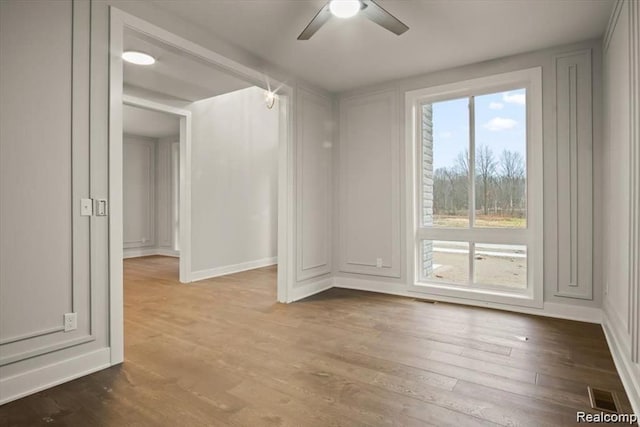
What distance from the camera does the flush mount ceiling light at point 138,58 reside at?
3.64 metres

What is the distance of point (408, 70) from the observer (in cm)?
416

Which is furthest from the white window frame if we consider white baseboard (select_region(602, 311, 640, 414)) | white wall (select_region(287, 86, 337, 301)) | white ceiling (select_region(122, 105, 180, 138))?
white ceiling (select_region(122, 105, 180, 138))

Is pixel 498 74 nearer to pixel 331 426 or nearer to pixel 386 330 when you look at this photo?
pixel 386 330

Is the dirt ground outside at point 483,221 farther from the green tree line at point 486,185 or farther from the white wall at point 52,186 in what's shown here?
the white wall at point 52,186

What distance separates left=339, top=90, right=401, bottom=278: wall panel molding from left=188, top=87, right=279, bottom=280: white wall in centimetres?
219

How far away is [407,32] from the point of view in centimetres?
Answer: 322

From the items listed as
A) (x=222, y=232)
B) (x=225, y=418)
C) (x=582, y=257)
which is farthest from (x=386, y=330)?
(x=222, y=232)

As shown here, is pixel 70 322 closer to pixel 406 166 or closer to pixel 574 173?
pixel 406 166

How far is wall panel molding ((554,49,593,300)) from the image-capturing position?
3365mm

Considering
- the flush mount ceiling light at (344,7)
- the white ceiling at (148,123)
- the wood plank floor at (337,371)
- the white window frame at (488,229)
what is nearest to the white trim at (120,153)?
the wood plank floor at (337,371)

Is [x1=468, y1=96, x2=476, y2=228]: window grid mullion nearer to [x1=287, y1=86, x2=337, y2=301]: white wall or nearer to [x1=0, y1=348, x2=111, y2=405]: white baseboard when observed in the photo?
[x1=287, y1=86, x2=337, y2=301]: white wall

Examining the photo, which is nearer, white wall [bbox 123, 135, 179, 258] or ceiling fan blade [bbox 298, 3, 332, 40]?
ceiling fan blade [bbox 298, 3, 332, 40]

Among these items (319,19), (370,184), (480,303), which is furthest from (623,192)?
(370,184)

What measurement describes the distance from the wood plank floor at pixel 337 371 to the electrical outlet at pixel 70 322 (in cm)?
34
